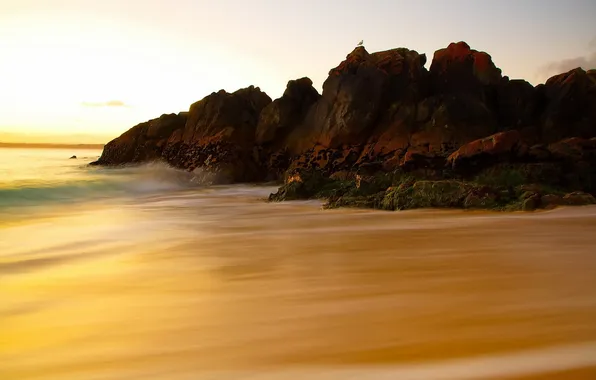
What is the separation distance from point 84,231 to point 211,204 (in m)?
2.91

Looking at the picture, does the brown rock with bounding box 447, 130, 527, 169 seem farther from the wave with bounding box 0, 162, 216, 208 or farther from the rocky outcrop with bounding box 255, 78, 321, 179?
the wave with bounding box 0, 162, 216, 208

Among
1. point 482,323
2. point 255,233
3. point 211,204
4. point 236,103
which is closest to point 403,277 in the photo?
point 482,323

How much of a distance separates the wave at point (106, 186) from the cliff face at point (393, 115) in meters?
0.66

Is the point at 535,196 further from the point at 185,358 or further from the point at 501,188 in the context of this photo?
the point at 185,358

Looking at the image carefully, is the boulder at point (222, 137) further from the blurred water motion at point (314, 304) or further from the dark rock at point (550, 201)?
the blurred water motion at point (314, 304)

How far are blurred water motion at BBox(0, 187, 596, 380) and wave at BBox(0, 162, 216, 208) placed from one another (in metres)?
6.74

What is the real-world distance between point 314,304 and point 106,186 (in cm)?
1197

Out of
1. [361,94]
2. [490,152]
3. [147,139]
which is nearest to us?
[490,152]

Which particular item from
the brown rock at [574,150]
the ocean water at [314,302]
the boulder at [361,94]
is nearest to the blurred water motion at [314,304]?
the ocean water at [314,302]

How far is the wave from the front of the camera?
10922mm

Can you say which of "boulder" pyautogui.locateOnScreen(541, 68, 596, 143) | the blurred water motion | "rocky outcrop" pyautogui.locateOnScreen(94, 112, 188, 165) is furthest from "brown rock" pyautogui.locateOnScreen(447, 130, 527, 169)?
"rocky outcrop" pyautogui.locateOnScreen(94, 112, 188, 165)

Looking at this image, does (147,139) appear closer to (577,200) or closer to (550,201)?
(550,201)

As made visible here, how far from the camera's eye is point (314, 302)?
2.55m

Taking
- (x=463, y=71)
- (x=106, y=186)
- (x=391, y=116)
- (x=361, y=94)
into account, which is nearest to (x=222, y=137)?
(x=106, y=186)
